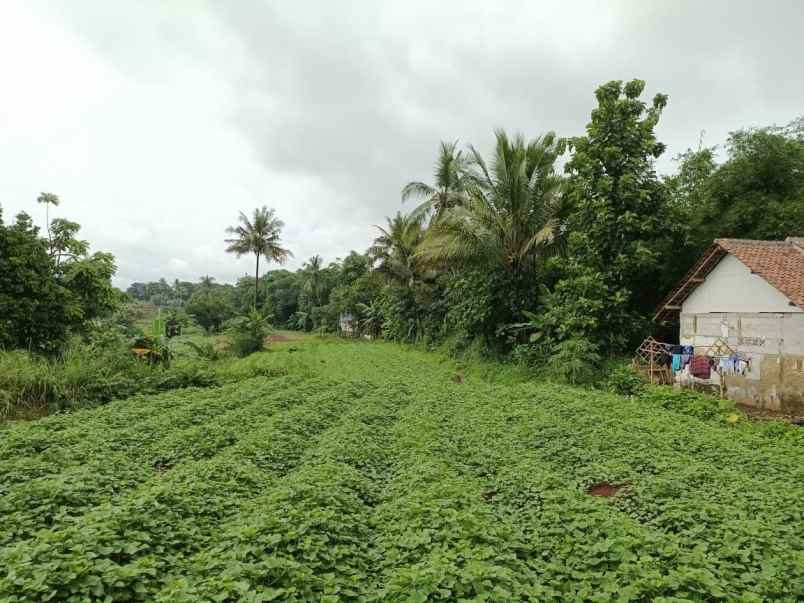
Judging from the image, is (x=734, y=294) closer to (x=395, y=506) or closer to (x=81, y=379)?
(x=395, y=506)

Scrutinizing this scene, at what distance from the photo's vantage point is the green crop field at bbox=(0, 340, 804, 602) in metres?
3.15

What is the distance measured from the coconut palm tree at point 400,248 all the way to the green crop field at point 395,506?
1795 cm

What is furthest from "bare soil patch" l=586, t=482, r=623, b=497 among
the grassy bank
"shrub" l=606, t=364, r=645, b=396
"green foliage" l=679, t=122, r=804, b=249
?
"green foliage" l=679, t=122, r=804, b=249

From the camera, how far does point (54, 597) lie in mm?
2768

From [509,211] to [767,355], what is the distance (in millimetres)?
8538

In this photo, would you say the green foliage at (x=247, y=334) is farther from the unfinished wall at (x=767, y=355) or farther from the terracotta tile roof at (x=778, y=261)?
the terracotta tile roof at (x=778, y=261)

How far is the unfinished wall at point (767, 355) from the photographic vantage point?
1002 cm

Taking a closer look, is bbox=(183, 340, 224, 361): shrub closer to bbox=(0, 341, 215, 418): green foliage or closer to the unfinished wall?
bbox=(0, 341, 215, 418): green foliage

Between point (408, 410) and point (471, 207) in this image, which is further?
point (471, 207)

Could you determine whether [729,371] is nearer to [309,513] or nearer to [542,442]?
[542,442]

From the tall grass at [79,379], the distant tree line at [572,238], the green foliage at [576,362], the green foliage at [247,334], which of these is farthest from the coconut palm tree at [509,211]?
the green foliage at [247,334]

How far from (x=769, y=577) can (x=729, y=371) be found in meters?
9.63

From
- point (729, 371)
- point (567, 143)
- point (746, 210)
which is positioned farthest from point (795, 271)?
point (567, 143)

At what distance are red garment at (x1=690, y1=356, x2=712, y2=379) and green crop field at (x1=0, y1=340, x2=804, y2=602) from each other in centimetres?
337
